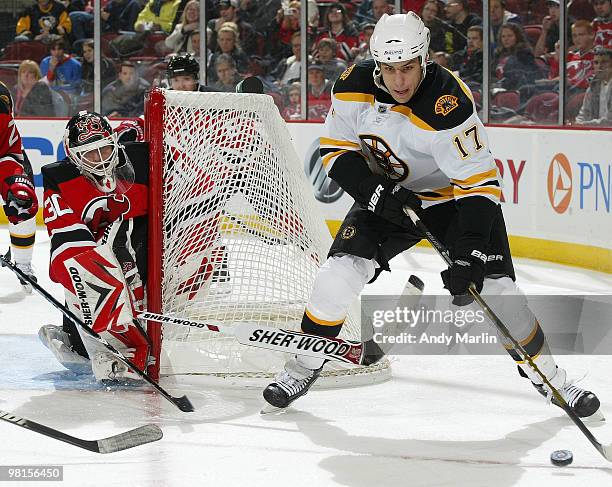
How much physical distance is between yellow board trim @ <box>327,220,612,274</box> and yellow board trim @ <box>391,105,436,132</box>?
2.93 meters

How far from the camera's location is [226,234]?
376 cm

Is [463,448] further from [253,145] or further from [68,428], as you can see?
[253,145]

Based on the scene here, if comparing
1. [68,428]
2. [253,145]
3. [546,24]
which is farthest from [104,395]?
[546,24]

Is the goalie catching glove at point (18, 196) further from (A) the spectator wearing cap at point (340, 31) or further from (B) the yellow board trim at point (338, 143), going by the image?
(A) the spectator wearing cap at point (340, 31)

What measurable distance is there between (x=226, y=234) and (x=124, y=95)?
445 cm

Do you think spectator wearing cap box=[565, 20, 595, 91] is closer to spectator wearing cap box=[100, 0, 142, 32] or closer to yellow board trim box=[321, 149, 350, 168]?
spectator wearing cap box=[100, 0, 142, 32]

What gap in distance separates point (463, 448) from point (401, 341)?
1229 millimetres

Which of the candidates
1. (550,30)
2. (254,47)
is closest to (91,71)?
Result: (254,47)

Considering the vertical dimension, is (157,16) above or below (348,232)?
above

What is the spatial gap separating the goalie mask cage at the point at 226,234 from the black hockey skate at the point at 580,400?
0.66 m

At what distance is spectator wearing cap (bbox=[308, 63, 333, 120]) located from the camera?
764 cm

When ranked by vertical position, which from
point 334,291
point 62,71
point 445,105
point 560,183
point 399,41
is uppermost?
point 399,41

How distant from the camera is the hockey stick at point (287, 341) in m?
3.08

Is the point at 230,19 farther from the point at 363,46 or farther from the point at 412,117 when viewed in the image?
the point at 412,117
